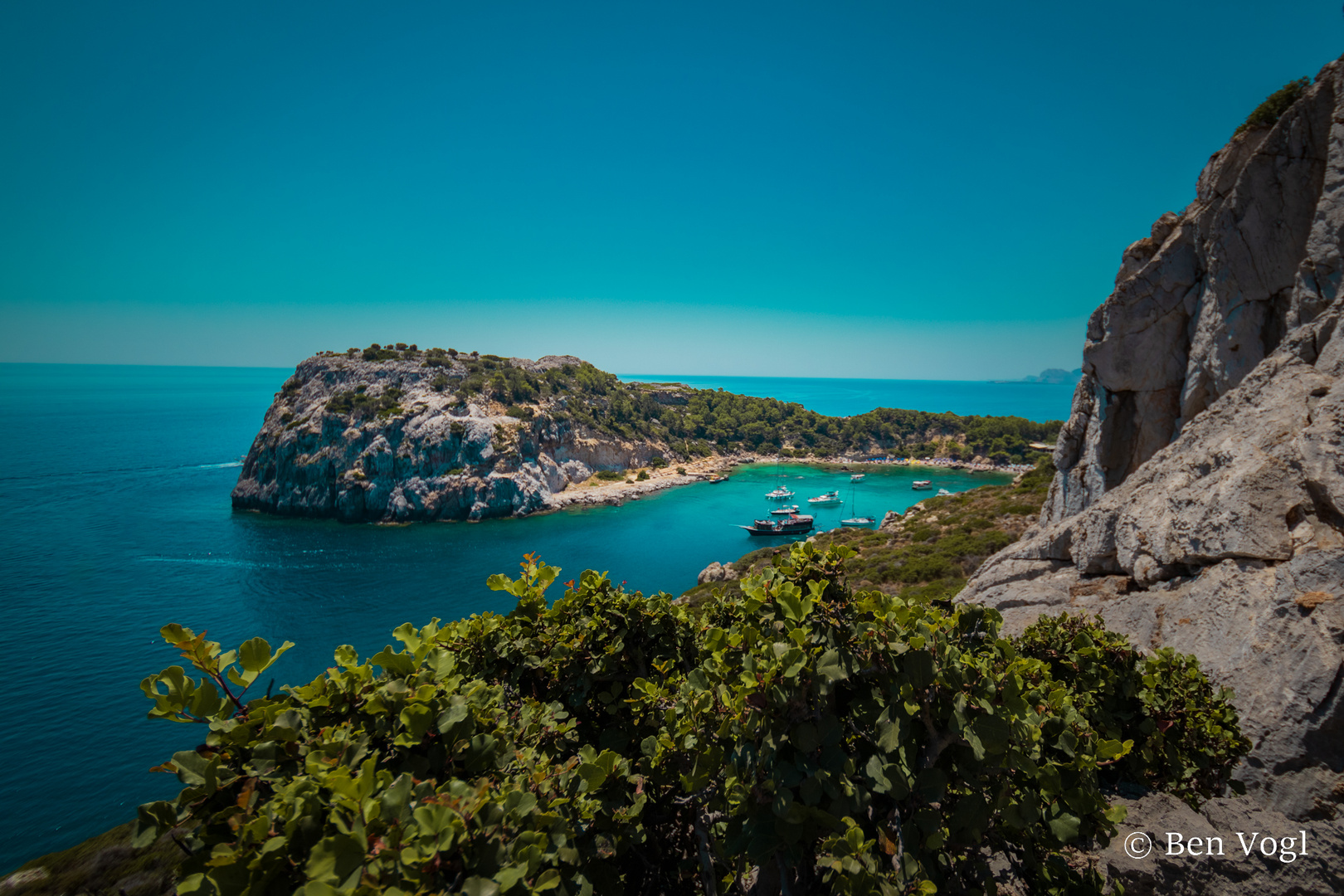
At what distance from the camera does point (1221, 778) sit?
5262 millimetres

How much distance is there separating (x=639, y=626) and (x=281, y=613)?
43598 millimetres

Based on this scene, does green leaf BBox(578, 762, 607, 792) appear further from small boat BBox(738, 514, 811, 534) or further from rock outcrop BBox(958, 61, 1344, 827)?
small boat BBox(738, 514, 811, 534)

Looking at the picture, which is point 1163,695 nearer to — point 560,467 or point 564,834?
point 564,834

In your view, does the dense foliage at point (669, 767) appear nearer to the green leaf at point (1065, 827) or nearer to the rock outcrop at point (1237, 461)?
the green leaf at point (1065, 827)

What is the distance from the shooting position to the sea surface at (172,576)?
22.6 metres

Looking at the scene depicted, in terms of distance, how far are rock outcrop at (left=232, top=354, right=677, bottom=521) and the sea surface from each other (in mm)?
3553

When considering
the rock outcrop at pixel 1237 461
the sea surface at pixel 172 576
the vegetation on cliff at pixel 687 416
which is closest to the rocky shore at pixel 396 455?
the vegetation on cliff at pixel 687 416

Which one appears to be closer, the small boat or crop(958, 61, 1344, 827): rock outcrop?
crop(958, 61, 1344, 827): rock outcrop

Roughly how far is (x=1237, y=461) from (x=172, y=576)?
58589 millimetres

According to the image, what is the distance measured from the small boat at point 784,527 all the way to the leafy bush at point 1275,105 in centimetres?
5388

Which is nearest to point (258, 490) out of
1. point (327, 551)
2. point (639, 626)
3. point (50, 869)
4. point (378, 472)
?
point (378, 472)

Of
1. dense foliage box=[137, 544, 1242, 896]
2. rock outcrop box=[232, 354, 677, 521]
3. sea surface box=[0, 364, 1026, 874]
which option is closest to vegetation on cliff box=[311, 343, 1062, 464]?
rock outcrop box=[232, 354, 677, 521]

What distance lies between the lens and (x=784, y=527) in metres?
63.9

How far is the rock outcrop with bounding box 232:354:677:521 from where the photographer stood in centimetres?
6450
